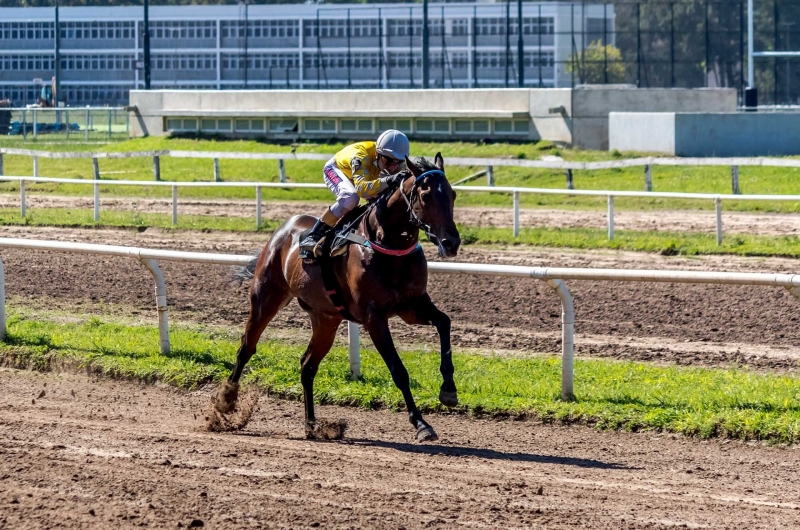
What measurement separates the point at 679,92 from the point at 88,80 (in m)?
44.3

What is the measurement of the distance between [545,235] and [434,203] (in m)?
10.3

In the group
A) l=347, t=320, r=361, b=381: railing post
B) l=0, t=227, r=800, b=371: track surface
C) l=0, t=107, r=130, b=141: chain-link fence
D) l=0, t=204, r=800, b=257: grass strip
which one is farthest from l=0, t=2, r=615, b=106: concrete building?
l=347, t=320, r=361, b=381: railing post

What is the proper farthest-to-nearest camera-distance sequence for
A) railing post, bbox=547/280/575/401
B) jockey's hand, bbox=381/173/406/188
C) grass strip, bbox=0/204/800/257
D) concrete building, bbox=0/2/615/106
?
concrete building, bbox=0/2/615/106
grass strip, bbox=0/204/800/257
railing post, bbox=547/280/575/401
jockey's hand, bbox=381/173/406/188

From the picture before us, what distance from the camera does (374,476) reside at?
19.7 feet

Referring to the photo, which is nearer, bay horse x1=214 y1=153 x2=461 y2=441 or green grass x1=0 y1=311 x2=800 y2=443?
bay horse x1=214 y1=153 x2=461 y2=441

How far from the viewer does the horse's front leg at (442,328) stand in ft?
22.6

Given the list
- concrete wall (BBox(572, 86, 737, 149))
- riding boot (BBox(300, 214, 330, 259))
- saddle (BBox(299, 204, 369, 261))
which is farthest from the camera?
concrete wall (BBox(572, 86, 737, 149))

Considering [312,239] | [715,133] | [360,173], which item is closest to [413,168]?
[360,173]

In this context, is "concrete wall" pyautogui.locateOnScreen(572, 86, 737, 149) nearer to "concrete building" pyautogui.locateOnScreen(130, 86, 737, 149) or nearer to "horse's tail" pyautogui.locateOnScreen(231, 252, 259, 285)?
"concrete building" pyautogui.locateOnScreen(130, 86, 737, 149)

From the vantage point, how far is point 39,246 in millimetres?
10320

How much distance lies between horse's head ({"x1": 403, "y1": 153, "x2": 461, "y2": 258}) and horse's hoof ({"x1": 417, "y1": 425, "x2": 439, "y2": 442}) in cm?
111

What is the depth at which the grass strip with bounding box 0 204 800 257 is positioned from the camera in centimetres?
1510

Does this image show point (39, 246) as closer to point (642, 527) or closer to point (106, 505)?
point (106, 505)

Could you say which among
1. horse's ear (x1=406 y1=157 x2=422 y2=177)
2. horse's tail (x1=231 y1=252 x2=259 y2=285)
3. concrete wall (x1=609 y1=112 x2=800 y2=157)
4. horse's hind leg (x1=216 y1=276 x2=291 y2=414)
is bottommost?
horse's hind leg (x1=216 y1=276 x2=291 y2=414)
